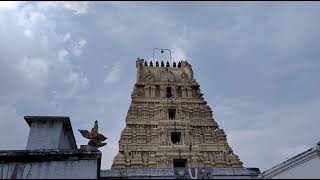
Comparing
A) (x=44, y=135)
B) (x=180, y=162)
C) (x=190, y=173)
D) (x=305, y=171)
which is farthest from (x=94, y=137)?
(x=180, y=162)

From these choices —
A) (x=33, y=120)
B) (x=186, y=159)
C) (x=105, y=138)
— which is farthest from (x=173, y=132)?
(x=33, y=120)

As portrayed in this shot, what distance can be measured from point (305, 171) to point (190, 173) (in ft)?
26.1

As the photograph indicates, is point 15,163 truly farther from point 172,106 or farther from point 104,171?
point 172,106

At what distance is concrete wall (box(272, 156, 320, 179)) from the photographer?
20.6 metres

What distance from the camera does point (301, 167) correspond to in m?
21.0

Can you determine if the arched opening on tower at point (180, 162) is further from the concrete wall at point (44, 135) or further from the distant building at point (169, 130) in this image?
the concrete wall at point (44, 135)

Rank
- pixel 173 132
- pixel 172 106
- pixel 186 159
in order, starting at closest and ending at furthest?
pixel 186 159, pixel 173 132, pixel 172 106

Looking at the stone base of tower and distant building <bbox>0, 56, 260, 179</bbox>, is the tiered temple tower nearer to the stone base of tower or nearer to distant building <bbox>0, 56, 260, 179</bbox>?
distant building <bbox>0, 56, 260, 179</bbox>

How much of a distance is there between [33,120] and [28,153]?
10.2 feet

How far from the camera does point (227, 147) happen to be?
39219 millimetres

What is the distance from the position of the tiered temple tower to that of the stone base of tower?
16.3m

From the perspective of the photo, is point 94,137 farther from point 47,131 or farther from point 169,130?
point 169,130

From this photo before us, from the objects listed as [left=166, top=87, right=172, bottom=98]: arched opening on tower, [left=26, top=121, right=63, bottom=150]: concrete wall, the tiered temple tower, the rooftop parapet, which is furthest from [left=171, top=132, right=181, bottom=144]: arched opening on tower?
[left=26, top=121, right=63, bottom=150]: concrete wall

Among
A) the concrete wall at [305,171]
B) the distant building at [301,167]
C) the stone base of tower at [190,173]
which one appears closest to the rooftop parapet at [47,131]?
the stone base of tower at [190,173]
